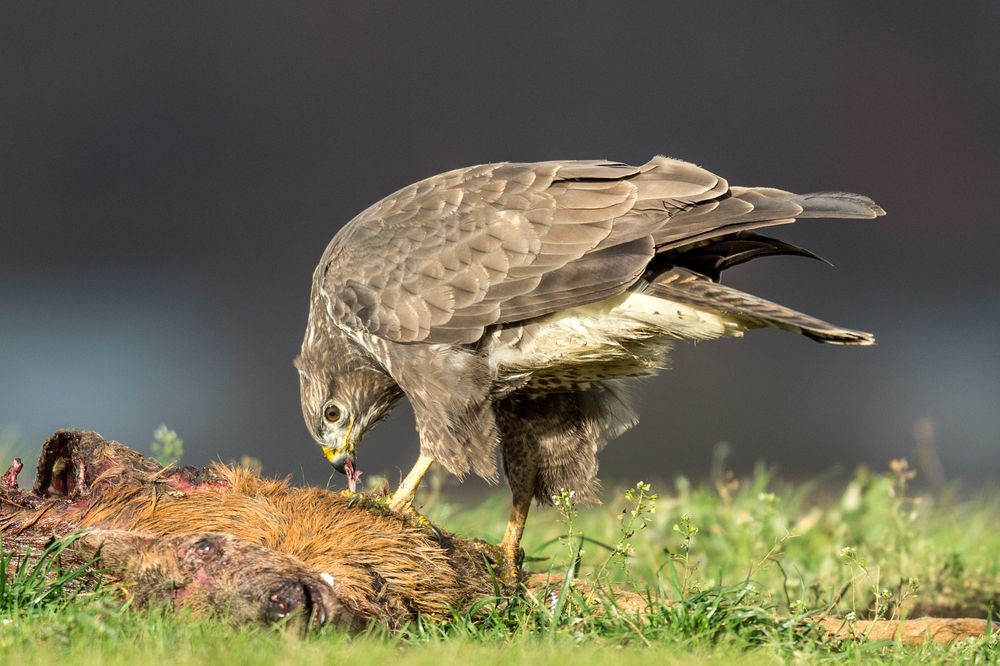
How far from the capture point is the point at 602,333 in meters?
4.19

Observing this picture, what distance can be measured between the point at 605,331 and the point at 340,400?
1267mm

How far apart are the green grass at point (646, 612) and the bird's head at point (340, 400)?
0.57 m

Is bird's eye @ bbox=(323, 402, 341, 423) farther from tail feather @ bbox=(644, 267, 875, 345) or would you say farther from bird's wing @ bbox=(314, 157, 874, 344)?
tail feather @ bbox=(644, 267, 875, 345)

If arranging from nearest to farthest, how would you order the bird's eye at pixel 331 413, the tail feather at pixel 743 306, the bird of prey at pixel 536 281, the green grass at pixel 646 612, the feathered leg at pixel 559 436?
the green grass at pixel 646 612
the tail feather at pixel 743 306
the bird of prey at pixel 536 281
the feathered leg at pixel 559 436
the bird's eye at pixel 331 413

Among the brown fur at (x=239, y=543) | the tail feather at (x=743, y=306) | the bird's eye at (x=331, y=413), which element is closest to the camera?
the brown fur at (x=239, y=543)

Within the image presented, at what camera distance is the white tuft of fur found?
13.4 feet

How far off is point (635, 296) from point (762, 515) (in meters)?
1.86

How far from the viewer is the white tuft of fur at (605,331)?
161 inches

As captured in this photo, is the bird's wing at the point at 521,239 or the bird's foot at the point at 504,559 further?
the bird's wing at the point at 521,239

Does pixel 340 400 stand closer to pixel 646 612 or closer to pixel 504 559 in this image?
pixel 504 559

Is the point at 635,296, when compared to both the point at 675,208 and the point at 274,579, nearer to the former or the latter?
the point at 675,208

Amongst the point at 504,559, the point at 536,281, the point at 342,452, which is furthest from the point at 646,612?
the point at 342,452

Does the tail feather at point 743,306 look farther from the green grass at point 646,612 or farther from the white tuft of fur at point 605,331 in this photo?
the green grass at point 646,612

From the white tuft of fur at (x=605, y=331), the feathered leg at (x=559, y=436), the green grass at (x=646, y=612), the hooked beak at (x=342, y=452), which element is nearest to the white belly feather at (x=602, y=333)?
the white tuft of fur at (x=605, y=331)
